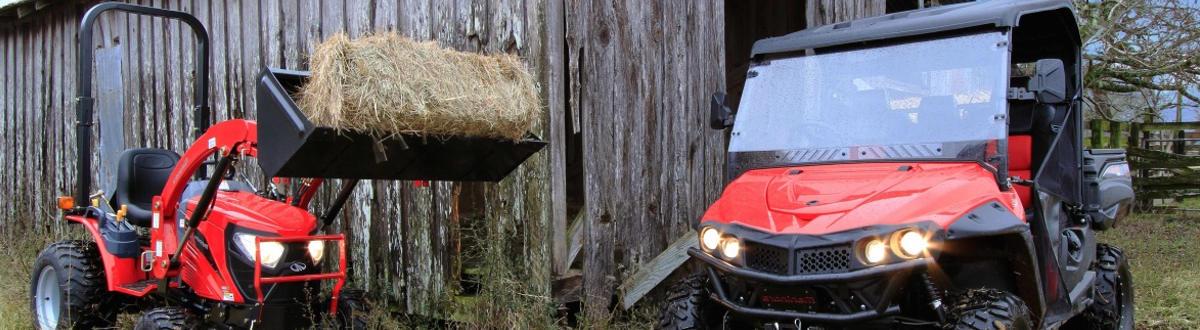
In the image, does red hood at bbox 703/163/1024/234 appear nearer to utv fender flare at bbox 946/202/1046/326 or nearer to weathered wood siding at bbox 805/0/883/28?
utv fender flare at bbox 946/202/1046/326

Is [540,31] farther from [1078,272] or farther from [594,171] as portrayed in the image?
[1078,272]

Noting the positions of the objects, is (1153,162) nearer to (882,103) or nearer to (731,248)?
(882,103)

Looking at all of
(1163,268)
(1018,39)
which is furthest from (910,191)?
(1163,268)

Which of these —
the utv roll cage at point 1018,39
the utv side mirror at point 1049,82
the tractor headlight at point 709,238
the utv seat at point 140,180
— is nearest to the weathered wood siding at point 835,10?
the utv roll cage at point 1018,39

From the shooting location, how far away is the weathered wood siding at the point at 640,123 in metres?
5.86

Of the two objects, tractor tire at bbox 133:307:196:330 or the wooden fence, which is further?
the wooden fence

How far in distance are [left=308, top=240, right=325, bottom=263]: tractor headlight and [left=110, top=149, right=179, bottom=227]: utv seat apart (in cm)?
140

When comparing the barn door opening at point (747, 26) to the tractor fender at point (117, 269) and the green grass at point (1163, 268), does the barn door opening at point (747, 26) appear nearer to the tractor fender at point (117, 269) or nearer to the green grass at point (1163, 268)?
the green grass at point (1163, 268)

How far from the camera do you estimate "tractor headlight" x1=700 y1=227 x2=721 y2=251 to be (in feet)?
13.2

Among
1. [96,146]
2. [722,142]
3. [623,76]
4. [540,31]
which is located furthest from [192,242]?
[96,146]

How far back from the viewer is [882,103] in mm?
4543

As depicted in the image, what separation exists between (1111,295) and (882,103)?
1969mm

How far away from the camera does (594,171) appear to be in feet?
19.3

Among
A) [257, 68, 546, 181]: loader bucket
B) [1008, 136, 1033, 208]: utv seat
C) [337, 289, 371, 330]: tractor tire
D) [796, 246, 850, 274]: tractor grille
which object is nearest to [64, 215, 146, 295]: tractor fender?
[337, 289, 371, 330]: tractor tire
